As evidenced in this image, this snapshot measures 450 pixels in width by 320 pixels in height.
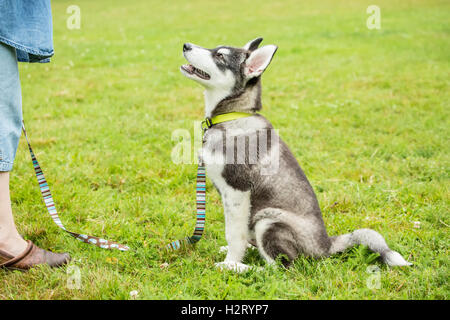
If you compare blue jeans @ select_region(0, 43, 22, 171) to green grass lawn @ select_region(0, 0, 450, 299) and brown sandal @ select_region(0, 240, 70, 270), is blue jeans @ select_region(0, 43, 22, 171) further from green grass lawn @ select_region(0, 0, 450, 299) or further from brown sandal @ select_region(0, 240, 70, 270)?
green grass lawn @ select_region(0, 0, 450, 299)

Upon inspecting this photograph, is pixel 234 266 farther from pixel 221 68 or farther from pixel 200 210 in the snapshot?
pixel 221 68

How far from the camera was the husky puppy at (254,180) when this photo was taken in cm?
293

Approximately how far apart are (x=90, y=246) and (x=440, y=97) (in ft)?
22.2

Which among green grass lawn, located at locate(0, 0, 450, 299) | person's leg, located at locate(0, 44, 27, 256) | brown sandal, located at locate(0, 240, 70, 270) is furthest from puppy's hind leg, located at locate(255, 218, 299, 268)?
person's leg, located at locate(0, 44, 27, 256)

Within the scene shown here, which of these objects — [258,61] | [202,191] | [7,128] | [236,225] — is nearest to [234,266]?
[236,225]

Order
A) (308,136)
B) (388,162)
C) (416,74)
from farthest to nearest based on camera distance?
(416,74) → (308,136) → (388,162)

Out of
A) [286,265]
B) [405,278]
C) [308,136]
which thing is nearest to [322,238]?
[286,265]

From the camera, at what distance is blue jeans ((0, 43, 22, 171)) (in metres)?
2.55

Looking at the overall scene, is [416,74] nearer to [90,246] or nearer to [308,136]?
[308,136]

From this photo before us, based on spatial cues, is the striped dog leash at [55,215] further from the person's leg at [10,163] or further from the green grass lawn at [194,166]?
the person's leg at [10,163]

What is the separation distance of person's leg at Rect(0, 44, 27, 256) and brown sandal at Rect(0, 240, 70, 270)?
6cm

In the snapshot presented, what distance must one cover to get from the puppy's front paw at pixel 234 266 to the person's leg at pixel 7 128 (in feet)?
4.92

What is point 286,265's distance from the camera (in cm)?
293

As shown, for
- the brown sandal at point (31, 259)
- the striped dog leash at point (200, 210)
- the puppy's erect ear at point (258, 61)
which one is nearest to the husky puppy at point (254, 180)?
the puppy's erect ear at point (258, 61)
